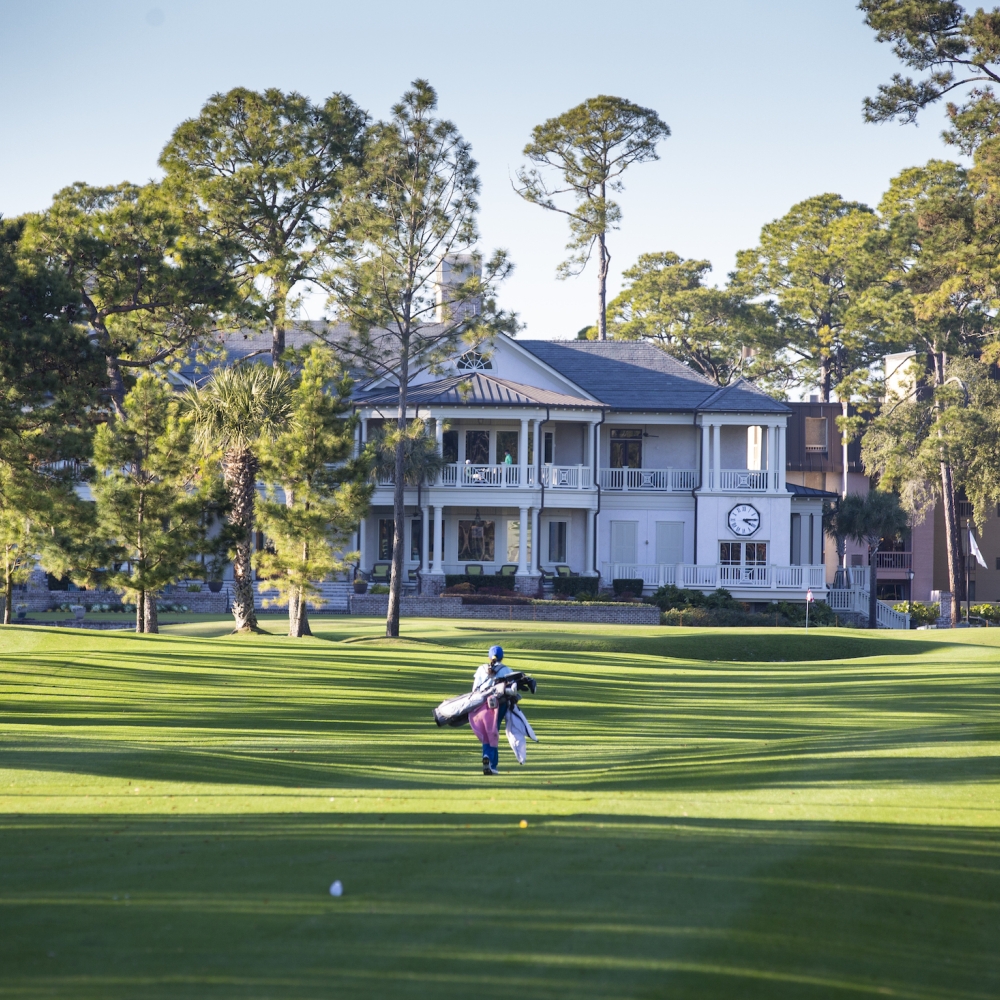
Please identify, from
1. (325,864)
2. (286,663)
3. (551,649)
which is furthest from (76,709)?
(551,649)

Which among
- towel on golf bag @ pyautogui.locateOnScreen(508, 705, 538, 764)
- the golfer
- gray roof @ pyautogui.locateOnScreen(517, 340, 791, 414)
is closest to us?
the golfer

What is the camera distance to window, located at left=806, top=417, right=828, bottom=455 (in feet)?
183

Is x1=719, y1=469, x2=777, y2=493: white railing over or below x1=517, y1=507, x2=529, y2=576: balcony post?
over

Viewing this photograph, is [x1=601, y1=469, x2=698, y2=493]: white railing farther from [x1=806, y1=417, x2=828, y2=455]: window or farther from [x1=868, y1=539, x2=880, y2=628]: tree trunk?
[x1=806, y1=417, x2=828, y2=455]: window

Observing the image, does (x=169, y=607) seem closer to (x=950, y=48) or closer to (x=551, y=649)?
(x=551, y=649)

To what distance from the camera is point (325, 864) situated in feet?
27.3

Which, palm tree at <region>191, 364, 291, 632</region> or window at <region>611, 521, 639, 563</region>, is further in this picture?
window at <region>611, 521, 639, 563</region>

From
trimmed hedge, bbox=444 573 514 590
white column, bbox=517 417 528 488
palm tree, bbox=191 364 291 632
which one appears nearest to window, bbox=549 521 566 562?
white column, bbox=517 417 528 488

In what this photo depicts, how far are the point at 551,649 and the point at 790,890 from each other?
2191cm

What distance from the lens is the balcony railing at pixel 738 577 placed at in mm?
43781

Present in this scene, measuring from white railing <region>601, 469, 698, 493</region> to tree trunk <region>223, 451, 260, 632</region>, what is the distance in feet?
61.5

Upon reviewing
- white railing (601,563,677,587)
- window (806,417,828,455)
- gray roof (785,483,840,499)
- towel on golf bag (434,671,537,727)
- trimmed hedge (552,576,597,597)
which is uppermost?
window (806,417,828,455)

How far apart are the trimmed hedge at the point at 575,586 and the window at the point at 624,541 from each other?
3.69 meters

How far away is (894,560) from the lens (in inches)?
2136
